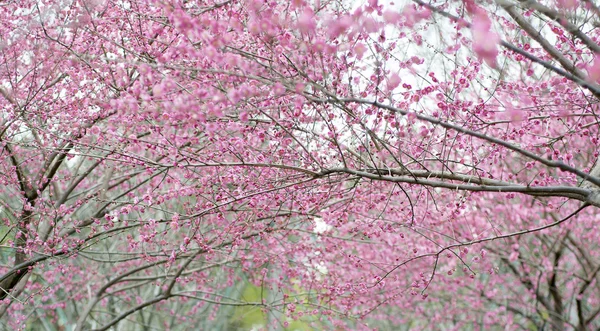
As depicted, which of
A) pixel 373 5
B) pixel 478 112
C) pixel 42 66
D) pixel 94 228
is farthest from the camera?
pixel 42 66

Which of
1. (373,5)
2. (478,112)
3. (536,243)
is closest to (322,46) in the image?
(373,5)

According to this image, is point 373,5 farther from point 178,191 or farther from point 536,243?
point 536,243

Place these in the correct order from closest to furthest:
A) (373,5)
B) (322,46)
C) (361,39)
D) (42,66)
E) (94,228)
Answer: (322,46), (373,5), (361,39), (94,228), (42,66)

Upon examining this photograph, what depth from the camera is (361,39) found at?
4.54 meters

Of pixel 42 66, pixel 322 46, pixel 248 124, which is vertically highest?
pixel 42 66

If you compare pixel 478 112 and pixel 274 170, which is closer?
pixel 478 112

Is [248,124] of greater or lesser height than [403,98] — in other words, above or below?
below

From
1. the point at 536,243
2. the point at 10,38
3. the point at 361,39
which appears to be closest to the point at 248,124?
the point at 361,39

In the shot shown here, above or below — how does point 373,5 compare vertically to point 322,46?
above

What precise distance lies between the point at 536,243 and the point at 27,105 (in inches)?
383

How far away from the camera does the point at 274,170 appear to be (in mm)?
5410

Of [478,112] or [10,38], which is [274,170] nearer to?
[478,112]

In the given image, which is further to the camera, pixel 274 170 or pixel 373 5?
pixel 274 170

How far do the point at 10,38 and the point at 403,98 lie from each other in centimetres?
415
